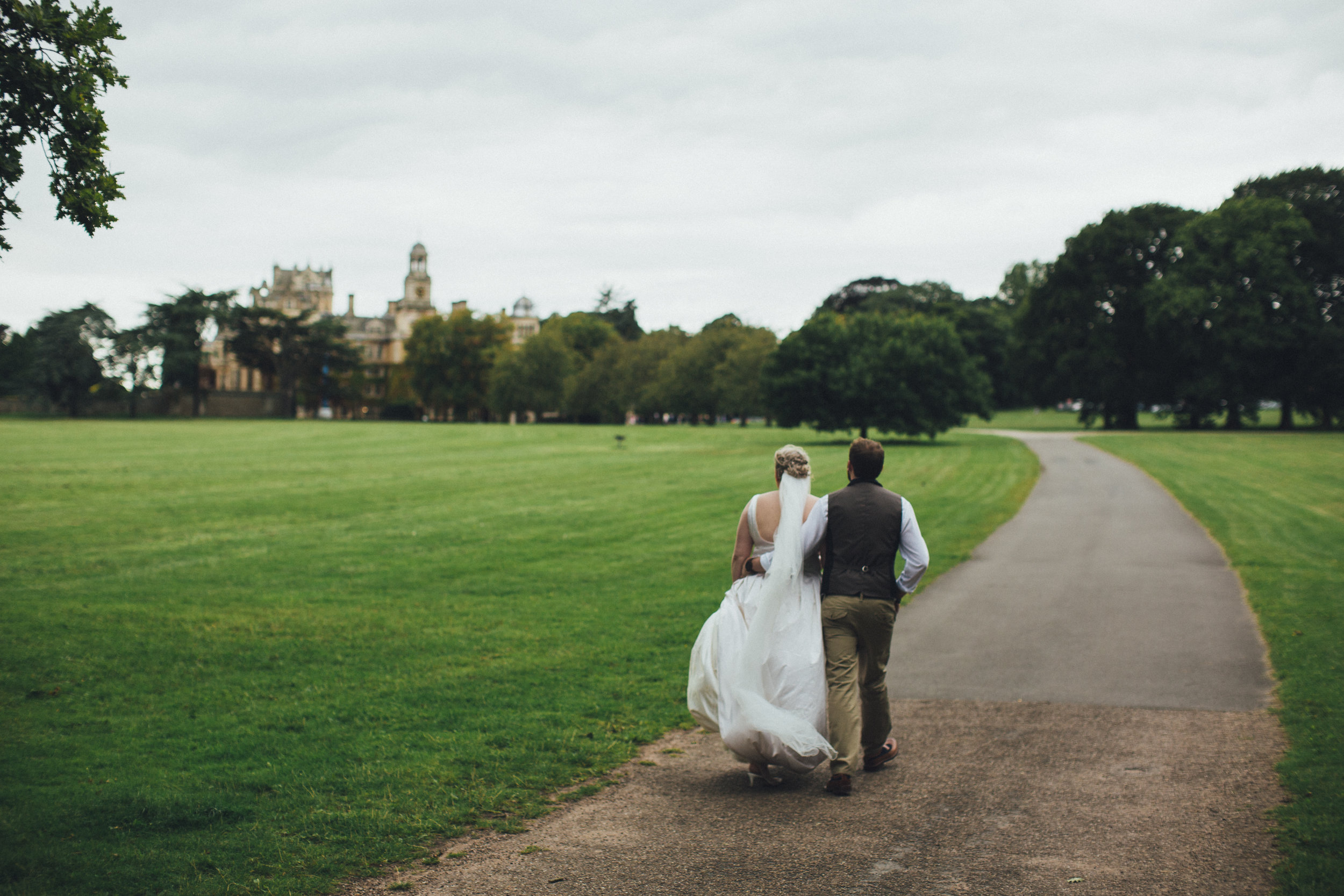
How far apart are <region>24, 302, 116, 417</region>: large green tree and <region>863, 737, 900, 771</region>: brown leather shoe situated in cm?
9974

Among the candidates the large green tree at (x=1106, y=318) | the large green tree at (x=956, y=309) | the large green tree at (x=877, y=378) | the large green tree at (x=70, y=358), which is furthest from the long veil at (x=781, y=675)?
the large green tree at (x=70, y=358)

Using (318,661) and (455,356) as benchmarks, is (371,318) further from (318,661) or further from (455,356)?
(318,661)

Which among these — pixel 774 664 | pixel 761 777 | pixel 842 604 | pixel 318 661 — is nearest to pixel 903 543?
pixel 842 604

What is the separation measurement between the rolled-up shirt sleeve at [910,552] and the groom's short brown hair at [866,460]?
0.27 metres

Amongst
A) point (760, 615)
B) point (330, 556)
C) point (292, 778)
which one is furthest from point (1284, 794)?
point (330, 556)

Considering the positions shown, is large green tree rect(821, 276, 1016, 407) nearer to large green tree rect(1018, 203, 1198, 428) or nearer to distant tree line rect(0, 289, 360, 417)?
large green tree rect(1018, 203, 1198, 428)

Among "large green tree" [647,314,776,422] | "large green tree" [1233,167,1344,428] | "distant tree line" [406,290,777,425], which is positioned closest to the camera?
"large green tree" [1233,167,1344,428]

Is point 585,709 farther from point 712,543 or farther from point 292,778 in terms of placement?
point 712,543

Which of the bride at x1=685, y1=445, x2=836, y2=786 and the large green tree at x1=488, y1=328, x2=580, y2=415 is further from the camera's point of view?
the large green tree at x1=488, y1=328, x2=580, y2=415

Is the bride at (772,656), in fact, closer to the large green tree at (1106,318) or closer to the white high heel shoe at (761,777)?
the white high heel shoe at (761,777)

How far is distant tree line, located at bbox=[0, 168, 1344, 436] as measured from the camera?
49.1 m

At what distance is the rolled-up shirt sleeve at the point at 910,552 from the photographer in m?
6.14

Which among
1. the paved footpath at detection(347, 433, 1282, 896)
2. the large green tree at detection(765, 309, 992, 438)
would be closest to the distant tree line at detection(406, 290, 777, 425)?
the large green tree at detection(765, 309, 992, 438)

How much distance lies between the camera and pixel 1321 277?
2274 inches
